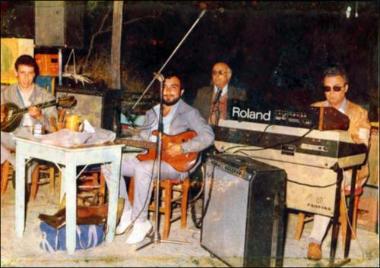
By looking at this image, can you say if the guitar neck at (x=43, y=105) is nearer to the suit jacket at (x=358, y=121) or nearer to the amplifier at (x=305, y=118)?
the amplifier at (x=305, y=118)

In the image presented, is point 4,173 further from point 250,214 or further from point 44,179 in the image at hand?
point 250,214

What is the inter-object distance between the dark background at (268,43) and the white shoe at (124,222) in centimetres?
337

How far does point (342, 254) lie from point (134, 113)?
1907mm

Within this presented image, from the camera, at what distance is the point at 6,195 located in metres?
4.24

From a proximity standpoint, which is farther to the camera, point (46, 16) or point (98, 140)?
point (46, 16)

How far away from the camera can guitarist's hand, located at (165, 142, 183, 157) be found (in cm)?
353

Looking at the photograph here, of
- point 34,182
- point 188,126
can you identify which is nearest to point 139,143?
point 188,126

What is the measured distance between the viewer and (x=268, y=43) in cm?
1110

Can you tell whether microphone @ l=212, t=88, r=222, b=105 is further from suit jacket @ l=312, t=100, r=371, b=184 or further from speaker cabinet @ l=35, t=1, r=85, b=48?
speaker cabinet @ l=35, t=1, r=85, b=48

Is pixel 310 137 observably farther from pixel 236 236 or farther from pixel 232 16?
pixel 232 16

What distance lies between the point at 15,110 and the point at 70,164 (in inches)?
38.9

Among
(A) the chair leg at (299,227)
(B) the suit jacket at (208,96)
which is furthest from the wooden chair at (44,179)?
(A) the chair leg at (299,227)

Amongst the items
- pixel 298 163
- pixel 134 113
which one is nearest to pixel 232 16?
pixel 134 113

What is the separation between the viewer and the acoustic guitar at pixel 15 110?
11.9 ft
